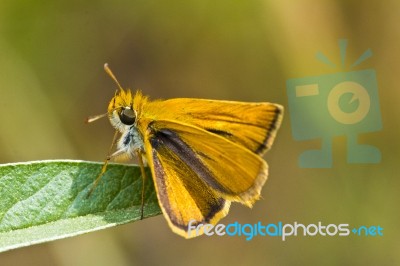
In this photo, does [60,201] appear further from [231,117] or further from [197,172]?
[231,117]

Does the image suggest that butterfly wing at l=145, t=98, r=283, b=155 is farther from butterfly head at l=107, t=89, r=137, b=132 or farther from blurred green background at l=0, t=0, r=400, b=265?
blurred green background at l=0, t=0, r=400, b=265

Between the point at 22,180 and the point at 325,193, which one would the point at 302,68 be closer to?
the point at 325,193

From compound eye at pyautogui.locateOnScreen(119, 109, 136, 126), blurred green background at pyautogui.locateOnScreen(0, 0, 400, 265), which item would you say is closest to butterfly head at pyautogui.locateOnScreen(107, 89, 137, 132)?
compound eye at pyautogui.locateOnScreen(119, 109, 136, 126)

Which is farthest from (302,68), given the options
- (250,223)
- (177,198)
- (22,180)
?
(22,180)

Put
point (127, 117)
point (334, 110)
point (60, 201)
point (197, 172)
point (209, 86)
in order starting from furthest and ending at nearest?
1. point (209, 86)
2. point (334, 110)
3. point (127, 117)
4. point (197, 172)
5. point (60, 201)

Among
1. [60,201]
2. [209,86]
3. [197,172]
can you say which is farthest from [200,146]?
[209,86]

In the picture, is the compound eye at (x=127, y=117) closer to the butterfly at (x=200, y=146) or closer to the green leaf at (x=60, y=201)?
the butterfly at (x=200, y=146)

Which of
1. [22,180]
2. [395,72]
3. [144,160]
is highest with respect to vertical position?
[22,180]
